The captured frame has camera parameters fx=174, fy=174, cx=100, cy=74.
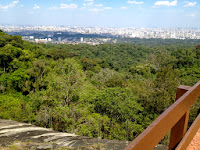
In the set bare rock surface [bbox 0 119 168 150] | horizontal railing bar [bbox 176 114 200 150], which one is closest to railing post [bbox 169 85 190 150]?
horizontal railing bar [bbox 176 114 200 150]

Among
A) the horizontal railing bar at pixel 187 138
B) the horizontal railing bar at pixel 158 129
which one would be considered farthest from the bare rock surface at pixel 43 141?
the horizontal railing bar at pixel 158 129

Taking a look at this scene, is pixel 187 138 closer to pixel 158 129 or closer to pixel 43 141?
pixel 158 129

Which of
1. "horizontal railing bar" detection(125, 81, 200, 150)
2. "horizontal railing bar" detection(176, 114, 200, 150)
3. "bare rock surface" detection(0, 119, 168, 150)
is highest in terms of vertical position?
"horizontal railing bar" detection(125, 81, 200, 150)

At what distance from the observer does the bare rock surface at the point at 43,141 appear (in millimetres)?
3252

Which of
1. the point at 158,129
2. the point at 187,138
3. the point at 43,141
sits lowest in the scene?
the point at 43,141

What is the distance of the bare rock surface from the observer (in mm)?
Result: 3252

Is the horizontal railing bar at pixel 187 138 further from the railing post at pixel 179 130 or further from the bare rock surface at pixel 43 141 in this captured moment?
the bare rock surface at pixel 43 141

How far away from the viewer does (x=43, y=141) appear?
3.55 m

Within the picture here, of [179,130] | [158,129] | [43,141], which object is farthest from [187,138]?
[43,141]

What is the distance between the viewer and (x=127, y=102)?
11.9 metres

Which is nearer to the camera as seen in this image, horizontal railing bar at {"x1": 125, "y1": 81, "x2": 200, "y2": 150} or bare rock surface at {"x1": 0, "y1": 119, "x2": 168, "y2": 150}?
horizontal railing bar at {"x1": 125, "y1": 81, "x2": 200, "y2": 150}

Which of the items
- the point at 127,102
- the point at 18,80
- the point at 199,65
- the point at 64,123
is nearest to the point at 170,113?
the point at 64,123

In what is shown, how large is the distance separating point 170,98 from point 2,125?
1063 cm

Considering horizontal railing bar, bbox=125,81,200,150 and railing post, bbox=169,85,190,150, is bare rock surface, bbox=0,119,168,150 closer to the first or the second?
railing post, bbox=169,85,190,150
